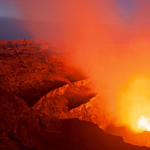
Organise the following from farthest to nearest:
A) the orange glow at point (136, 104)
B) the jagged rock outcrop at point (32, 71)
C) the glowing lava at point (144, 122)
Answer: the orange glow at point (136, 104) → the glowing lava at point (144, 122) → the jagged rock outcrop at point (32, 71)

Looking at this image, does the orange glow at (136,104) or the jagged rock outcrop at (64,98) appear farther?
the orange glow at (136,104)

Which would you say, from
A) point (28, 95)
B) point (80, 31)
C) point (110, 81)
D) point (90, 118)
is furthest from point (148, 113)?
point (80, 31)

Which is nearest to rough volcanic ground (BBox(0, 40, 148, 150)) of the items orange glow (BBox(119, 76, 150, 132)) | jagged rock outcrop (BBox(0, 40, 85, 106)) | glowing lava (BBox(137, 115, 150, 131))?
jagged rock outcrop (BBox(0, 40, 85, 106))

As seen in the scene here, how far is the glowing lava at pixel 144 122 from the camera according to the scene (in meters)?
9.68

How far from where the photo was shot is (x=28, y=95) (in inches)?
307

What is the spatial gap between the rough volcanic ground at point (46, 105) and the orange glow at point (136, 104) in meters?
1.97

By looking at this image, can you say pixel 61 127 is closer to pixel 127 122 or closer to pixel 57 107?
pixel 57 107

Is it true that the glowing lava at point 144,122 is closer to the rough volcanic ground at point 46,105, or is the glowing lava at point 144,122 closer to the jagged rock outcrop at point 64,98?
the rough volcanic ground at point 46,105

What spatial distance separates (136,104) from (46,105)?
694 centimetres

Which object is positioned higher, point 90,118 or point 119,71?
point 119,71

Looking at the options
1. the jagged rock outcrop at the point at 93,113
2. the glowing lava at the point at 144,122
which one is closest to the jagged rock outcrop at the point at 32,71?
the jagged rock outcrop at the point at 93,113

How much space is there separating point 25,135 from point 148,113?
8.62 metres

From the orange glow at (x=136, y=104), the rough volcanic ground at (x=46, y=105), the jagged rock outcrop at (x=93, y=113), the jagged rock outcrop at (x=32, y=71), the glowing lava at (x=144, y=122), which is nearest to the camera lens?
the rough volcanic ground at (x=46, y=105)

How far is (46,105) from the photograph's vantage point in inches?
291
